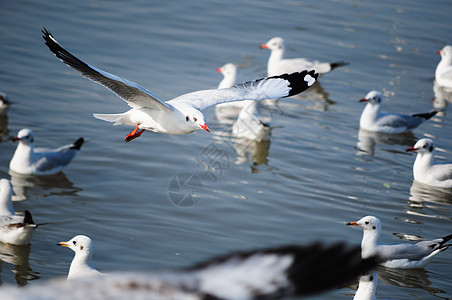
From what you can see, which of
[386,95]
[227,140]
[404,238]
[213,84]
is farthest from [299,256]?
[386,95]

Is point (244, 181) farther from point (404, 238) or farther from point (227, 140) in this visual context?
point (404, 238)

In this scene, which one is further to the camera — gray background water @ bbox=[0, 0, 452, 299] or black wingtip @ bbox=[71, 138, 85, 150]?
black wingtip @ bbox=[71, 138, 85, 150]

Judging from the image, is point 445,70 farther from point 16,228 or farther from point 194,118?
point 16,228

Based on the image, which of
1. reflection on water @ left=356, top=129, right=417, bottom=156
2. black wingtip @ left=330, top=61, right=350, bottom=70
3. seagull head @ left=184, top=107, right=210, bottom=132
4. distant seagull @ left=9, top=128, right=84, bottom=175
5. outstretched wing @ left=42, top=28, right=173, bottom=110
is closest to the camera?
outstretched wing @ left=42, top=28, right=173, bottom=110

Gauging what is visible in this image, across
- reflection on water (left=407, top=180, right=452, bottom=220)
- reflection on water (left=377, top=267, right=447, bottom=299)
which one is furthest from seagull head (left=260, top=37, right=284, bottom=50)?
reflection on water (left=377, top=267, right=447, bottom=299)

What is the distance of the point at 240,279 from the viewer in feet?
9.70

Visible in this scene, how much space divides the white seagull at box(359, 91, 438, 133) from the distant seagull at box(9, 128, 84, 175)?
5223 millimetres

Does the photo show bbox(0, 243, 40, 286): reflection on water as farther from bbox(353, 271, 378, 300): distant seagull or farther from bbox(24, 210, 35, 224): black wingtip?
bbox(353, 271, 378, 300): distant seagull

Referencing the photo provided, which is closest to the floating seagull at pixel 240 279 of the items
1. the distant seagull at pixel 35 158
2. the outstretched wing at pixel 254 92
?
the outstretched wing at pixel 254 92

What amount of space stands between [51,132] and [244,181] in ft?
10.9

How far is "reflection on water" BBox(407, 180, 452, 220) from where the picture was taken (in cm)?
905

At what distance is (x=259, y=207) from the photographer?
874 cm

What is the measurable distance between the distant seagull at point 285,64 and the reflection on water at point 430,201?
423 cm

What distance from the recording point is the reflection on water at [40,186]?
348 inches
